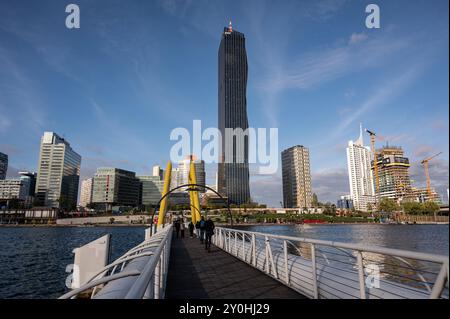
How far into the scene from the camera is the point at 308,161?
656 ft

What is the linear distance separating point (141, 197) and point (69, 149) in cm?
5580

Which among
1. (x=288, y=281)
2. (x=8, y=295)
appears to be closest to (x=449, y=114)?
(x=288, y=281)

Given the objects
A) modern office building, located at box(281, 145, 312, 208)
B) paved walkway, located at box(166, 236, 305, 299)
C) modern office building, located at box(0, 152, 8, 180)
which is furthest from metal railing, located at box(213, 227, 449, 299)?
modern office building, located at box(0, 152, 8, 180)

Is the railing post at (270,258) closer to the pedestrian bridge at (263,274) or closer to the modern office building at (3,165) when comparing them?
the pedestrian bridge at (263,274)

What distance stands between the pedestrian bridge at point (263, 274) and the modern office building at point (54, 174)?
16777 cm

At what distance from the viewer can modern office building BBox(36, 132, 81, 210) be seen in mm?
162875

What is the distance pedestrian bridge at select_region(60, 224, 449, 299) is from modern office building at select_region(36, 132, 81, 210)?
168 m

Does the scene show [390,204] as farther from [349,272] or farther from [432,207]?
[432,207]

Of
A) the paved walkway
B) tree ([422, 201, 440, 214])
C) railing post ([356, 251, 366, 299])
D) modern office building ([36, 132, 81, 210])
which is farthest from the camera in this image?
modern office building ([36, 132, 81, 210])

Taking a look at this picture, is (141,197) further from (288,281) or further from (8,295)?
(288,281)

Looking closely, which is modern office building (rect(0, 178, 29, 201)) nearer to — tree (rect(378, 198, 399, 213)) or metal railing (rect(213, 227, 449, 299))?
tree (rect(378, 198, 399, 213))
